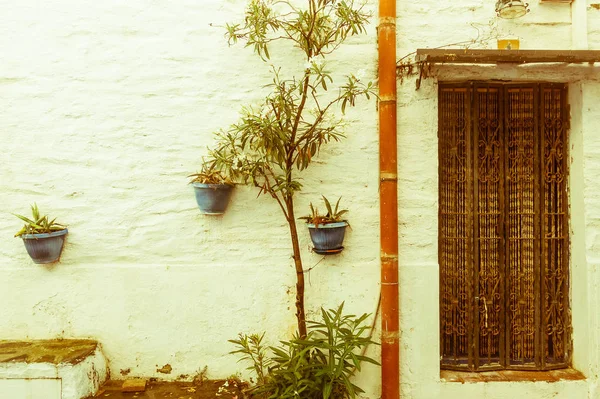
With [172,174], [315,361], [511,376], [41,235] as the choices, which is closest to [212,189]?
[172,174]

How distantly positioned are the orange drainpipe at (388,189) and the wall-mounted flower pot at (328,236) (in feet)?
1.10

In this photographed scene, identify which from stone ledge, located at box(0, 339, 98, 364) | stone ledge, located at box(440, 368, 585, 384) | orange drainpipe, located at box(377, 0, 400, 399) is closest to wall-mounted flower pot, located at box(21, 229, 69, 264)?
stone ledge, located at box(0, 339, 98, 364)

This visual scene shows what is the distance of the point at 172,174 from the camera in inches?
→ 135

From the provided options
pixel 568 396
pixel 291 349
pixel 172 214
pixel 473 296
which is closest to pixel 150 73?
pixel 172 214

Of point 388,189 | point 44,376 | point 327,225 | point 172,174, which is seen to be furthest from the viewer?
point 172,174

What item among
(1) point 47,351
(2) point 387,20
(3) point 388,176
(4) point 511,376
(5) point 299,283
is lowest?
(4) point 511,376

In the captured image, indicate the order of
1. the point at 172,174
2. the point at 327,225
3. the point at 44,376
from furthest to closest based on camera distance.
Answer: the point at 172,174, the point at 327,225, the point at 44,376

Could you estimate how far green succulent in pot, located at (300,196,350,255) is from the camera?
3.18 meters

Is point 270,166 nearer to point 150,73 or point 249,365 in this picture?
point 150,73

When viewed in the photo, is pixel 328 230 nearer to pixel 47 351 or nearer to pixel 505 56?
pixel 505 56

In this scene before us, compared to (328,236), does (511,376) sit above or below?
below

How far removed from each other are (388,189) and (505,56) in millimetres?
1239

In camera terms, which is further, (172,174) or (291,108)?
(172,174)

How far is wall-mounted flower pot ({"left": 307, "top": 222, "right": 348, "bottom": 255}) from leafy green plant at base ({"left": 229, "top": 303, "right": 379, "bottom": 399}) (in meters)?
0.41
